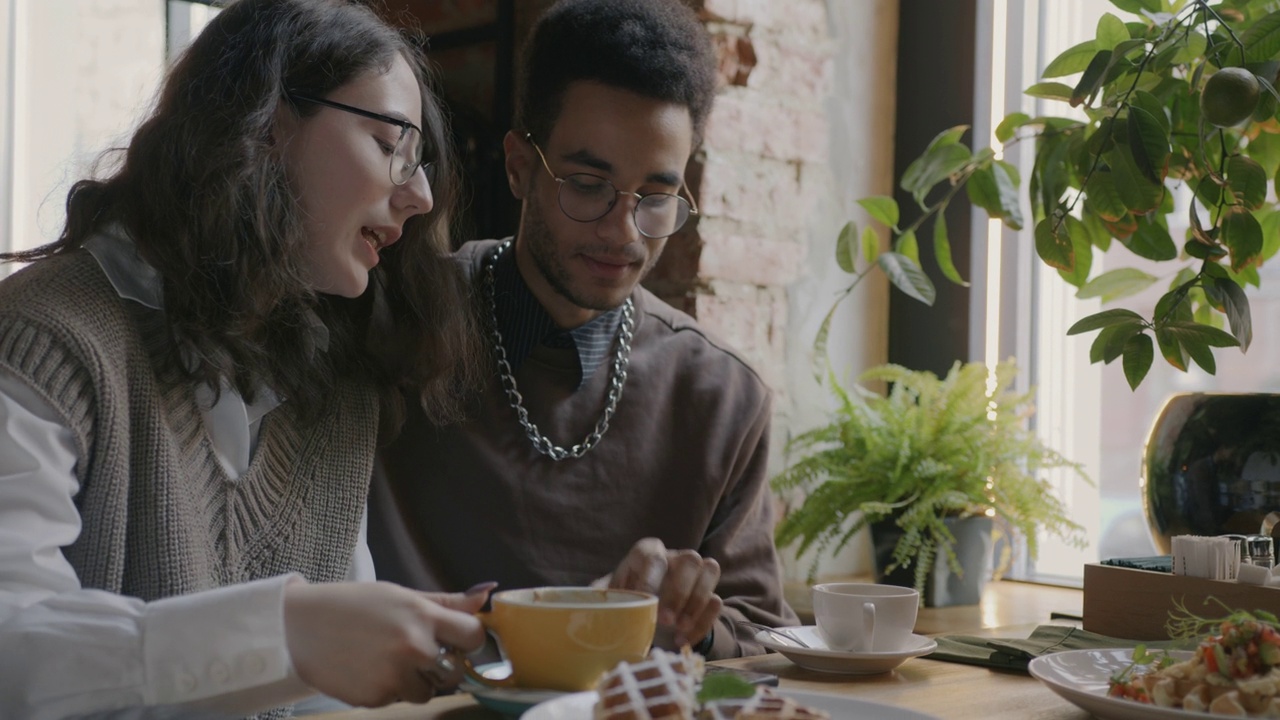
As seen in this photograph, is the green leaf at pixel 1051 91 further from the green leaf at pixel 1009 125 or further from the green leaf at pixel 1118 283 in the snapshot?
the green leaf at pixel 1118 283

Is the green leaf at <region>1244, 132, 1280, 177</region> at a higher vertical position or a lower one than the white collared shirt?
higher

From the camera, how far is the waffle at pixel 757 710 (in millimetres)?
742

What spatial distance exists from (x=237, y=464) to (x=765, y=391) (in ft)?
2.54

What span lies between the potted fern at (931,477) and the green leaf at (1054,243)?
1.76 feet

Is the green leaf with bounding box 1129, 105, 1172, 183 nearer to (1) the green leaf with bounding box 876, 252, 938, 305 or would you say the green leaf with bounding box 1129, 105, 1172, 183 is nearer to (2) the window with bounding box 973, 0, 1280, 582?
(1) the green leaf with bounding box 876, 252, 938, 305

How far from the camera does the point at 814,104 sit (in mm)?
2182

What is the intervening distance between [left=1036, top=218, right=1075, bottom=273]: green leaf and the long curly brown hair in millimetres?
729

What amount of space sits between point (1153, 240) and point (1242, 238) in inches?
6.1

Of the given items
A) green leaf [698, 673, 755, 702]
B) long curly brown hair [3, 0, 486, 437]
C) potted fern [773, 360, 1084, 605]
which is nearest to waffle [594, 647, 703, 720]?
green leaf [698, 673, 755, 702]

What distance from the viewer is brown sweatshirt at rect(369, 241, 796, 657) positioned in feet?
5.05

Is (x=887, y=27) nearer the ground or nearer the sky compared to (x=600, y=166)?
nearer the sky

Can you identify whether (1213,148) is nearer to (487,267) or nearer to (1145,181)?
(1145,181)

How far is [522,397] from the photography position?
5.25 ft

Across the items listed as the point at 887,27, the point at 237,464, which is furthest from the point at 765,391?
the point at 887,27
